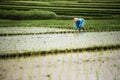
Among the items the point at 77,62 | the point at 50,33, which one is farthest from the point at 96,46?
the point at 50,33

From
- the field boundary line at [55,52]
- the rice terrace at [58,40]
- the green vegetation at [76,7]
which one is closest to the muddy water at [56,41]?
the rice terrace at [58,40]

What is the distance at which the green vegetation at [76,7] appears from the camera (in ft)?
13.0

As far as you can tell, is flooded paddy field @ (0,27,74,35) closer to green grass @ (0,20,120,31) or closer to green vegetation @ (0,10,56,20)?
green grass @ (0,20,120,31)

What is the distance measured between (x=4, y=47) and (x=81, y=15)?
3.86 ft

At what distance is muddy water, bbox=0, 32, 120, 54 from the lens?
3.60m

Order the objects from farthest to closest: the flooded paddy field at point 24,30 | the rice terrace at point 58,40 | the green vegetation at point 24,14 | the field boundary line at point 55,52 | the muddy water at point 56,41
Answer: the flooded paddy field at point 24,30 → the green vegetation at point 24,14 → the muddy water at point 56,41 → the field boundary line at point 55,52 → the rice terrace at point 58,40

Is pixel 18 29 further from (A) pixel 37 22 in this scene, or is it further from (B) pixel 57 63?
→ (B) pixel 57 63

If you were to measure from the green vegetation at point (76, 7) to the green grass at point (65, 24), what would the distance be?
0.27 feet

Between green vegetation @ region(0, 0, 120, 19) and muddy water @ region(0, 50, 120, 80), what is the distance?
2.67 ft

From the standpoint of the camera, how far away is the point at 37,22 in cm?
409

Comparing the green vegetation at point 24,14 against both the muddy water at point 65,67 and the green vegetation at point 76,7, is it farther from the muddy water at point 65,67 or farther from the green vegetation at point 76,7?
the muddy water at point 65,67

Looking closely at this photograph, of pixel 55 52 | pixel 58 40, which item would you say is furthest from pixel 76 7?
pixel 55 52

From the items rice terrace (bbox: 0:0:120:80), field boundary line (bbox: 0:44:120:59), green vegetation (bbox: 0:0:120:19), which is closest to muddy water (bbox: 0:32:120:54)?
rice terrace (bbox: 0:0:120:80)

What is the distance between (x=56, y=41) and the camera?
3855mm
